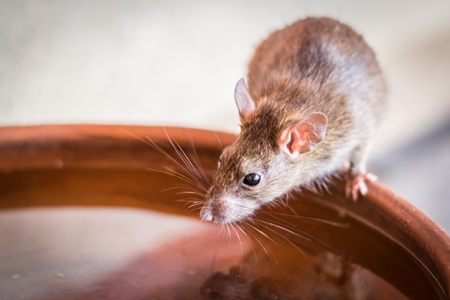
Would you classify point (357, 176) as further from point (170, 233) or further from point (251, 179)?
point (170, 233)

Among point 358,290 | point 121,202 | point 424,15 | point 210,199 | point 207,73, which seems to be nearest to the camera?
point 358,290

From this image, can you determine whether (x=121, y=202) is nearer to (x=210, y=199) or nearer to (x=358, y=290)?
(x=210, y=199)

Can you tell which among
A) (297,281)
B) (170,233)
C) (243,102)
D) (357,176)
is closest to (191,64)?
(243,102)

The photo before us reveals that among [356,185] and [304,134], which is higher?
[304,134]

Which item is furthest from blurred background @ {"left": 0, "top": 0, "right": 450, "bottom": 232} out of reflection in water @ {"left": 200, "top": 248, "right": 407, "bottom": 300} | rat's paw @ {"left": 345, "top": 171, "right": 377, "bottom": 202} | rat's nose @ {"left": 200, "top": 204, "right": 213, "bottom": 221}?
reflection in water @ {"left": 200, "top": 248, "right": 407, "bottom": 300}

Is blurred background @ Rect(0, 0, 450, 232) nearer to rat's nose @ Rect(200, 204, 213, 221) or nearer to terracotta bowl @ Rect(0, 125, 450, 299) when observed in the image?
terracotta bowl @ Rect(0, 125, 450, 299)

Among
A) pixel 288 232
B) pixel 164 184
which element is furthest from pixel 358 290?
pixel 164 184

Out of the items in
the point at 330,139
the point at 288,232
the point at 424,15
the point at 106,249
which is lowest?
the point at 106,249
